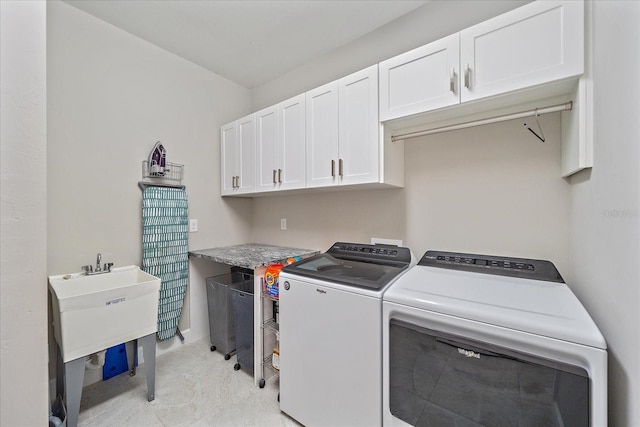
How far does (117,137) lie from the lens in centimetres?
202

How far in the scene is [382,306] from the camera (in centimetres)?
121

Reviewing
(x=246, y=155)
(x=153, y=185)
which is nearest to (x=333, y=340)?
(x=246, y=155)

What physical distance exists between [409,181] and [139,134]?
2.24 m

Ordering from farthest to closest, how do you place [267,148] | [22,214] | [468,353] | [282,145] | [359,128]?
1. [267,148]
2. [282,145]
3. [359,128]
4. [468,353]
5. [22,214]

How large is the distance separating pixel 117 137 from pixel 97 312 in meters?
1.33

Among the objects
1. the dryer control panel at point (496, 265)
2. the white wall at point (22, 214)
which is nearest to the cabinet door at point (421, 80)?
the dryer control panel at point (496, 265)

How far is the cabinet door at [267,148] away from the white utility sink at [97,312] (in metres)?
1.13

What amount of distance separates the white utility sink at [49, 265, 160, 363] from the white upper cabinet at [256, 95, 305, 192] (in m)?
1.17

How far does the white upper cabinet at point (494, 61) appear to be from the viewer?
108 centimetres

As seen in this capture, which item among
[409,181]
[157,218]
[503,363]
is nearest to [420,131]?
[409,181]

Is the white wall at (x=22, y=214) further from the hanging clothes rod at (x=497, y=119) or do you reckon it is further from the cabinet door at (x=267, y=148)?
the hanging clothes rod at (x=497, y=119)

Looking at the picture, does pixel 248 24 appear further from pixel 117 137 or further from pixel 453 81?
pixel 453 81

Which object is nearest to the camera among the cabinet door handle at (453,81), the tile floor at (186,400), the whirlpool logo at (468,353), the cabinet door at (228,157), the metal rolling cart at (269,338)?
the whirlpool logo at (468,353)

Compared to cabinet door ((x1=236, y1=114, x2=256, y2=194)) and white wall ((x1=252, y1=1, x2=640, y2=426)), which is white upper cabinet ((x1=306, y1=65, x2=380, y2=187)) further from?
cabinet door ((x1=236, y1=114, x2=256, y2=194))
